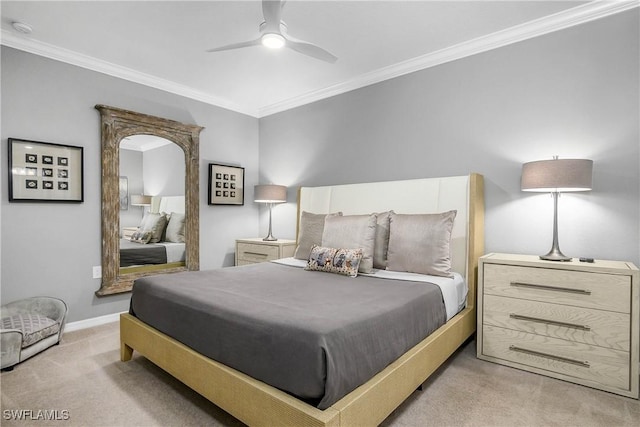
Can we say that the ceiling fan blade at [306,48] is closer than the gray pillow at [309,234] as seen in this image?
Yes

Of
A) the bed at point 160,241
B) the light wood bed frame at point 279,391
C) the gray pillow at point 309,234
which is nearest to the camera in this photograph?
the light wood bed frame at point 279,391

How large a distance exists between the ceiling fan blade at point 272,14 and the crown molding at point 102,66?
80.9 inches

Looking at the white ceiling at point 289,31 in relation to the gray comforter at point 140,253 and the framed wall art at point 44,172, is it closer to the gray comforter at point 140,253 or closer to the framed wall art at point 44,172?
the framed wall art at point 44,172

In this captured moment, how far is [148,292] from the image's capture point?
2139mm

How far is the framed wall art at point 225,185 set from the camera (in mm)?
4078

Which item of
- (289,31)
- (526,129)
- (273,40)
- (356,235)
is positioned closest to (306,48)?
(273,40)

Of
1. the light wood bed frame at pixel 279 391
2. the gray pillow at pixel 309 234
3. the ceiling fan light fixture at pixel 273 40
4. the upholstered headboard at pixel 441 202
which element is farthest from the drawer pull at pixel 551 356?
the ceiling fan light fixture at pixel 273 40

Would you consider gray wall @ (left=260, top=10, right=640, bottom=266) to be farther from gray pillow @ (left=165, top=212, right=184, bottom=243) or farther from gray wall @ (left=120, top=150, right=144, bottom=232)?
gray wall @ (left=120, top=150, right=144, bottom=232)

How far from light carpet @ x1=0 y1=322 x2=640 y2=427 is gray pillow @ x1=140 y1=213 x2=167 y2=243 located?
150 cm

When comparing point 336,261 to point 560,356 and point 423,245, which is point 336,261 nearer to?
point 423,245

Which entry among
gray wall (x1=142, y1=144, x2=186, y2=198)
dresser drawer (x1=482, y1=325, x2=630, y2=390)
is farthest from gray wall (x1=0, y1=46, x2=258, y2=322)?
dresser drawer (x1=482, y1=325, x2=630, y2=390)

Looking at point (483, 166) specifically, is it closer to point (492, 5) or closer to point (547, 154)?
point (547, 154)

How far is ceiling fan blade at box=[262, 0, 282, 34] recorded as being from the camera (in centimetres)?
187

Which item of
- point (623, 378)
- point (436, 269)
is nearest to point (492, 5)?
point (436, 269)
